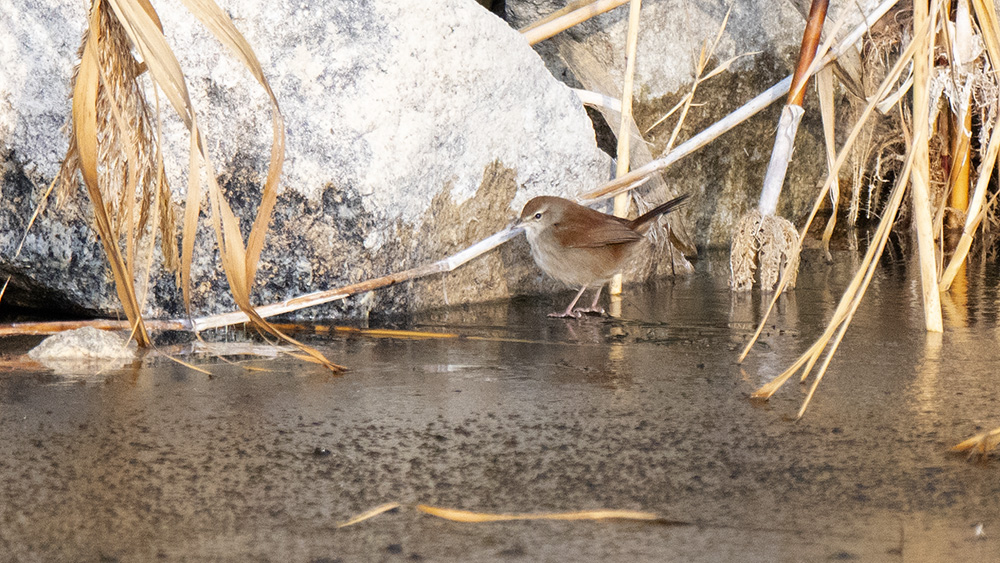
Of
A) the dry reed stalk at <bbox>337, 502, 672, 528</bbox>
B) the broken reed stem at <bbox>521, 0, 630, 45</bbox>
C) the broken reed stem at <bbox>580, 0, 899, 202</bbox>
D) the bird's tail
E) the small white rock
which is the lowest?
the dry reed stalk at <bbox>337, 502, 672, 528</bbox>

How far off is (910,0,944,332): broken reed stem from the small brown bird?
1.44 meters

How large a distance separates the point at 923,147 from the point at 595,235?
1.70 m

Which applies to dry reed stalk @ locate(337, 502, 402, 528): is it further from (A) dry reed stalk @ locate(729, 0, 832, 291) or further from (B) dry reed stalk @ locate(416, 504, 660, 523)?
(A) dry reed stalk @ locate(729, 0, 832, 291)

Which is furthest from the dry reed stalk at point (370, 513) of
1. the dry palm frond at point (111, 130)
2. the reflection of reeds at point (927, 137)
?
the dry palm frond at point (111, 130)

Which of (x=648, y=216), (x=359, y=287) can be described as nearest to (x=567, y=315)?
(x=648, y=216)

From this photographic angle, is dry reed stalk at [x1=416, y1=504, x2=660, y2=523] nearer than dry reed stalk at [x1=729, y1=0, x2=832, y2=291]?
Yes

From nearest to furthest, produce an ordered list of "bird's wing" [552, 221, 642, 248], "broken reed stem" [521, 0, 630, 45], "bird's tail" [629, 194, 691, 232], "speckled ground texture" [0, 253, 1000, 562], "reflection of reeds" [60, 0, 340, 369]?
1. "speckled ground texture" [0, 253, 1000, 562]
2. "reflection of reeds" [60, 0, 340, 369]
3. "bird's wing" [552, 221, 642, 248]
4. "bird's tail" [629, 194, 691, 232]
5. "broken reed stem" [521, 0, 630, 45]

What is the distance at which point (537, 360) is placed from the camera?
11.3 feet

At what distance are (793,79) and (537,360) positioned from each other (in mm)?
2453

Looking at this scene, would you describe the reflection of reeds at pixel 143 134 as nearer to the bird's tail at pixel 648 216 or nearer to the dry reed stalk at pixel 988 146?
the bird's tail at pixel 648 216

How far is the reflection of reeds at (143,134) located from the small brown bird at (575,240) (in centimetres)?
157

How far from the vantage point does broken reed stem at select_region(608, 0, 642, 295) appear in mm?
4852

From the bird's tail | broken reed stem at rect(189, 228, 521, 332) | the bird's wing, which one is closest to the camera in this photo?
broken reed stem at rect(189, 228, 521, 332)

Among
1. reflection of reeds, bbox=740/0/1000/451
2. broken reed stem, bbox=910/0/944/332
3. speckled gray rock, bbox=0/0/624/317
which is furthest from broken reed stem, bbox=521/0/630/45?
broken reed stem, bbox=910/0/944/332
